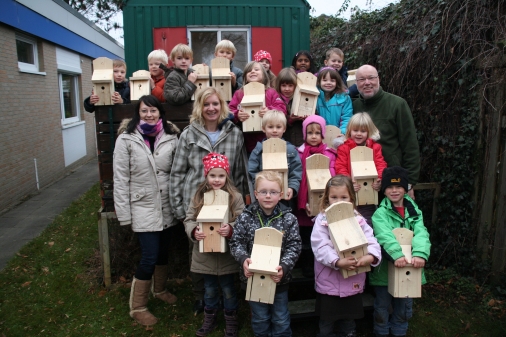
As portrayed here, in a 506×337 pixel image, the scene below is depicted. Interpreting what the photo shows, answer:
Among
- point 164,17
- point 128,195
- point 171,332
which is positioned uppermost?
point 164,17

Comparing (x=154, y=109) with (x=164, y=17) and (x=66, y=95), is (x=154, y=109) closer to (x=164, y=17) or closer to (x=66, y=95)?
(x=164, y=17)

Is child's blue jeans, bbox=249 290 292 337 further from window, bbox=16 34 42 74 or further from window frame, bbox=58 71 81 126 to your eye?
window frame, bbox=58 71 81 126

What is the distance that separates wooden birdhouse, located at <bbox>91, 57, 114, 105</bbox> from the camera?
4.26m

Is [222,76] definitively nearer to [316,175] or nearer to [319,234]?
[316,175]

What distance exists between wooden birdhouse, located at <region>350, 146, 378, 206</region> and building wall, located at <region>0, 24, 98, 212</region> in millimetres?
7088

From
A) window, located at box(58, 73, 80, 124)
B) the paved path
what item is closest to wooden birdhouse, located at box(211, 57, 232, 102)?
the paved path

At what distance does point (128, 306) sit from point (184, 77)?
2.49 meters

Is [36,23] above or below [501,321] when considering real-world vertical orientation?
above

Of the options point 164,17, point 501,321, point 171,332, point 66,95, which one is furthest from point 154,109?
point 66,95

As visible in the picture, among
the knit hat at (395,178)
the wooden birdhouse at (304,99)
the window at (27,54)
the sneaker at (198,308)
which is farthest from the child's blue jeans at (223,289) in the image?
the window at (27,54)

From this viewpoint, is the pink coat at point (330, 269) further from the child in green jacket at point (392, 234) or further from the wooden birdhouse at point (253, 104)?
the wooden birdhouse at point (253, 104)

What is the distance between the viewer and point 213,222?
3.23 m

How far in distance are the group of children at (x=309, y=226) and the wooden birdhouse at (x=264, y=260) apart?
2.8 inches

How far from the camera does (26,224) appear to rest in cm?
718
